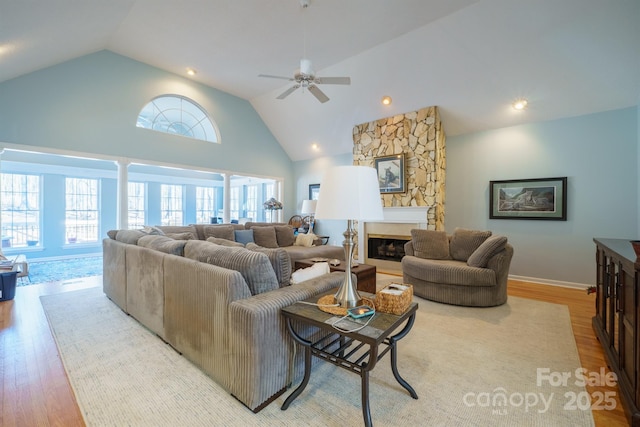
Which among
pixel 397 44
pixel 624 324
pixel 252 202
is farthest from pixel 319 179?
pixel 624 324

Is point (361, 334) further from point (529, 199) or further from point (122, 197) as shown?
point (122, 197)

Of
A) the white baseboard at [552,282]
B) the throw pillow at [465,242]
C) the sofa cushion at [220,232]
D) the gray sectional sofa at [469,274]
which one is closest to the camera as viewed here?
the gray sectional sofa at [469,274]

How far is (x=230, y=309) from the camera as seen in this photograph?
1585mm

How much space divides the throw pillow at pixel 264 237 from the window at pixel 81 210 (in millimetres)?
5188

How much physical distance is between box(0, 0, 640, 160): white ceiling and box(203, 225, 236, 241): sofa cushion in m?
2.96

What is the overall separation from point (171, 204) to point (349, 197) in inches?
339

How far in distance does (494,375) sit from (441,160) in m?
3.98

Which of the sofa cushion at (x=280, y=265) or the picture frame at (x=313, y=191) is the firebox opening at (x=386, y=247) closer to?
the picture frame at (x=313, y=191)

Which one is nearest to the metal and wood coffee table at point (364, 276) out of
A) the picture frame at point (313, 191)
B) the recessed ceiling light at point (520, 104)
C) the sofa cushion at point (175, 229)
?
the sofa cushion at point (175, 229)

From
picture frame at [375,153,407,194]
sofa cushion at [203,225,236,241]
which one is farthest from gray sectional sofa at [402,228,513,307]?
sofa cushion at [203,225,236,241]

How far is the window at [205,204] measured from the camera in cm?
917

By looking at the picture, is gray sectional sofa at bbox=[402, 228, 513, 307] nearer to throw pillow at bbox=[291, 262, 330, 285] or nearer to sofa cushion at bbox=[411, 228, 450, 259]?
sofa cushion at bbox=[411, 228, 450, 259]

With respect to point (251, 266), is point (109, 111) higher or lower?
higher

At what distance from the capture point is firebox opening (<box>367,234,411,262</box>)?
551 cm
